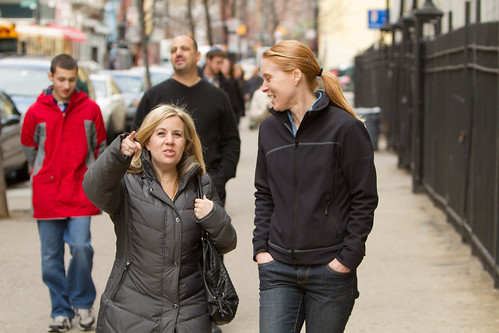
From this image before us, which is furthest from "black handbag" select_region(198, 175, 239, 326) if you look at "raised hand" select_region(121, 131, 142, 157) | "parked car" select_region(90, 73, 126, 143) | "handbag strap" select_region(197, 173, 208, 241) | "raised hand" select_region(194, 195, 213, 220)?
"parked car" select_region(90, 73, 126, 143)

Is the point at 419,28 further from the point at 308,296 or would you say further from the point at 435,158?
the point at 308,296

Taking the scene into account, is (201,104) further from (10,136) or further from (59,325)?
(10,136)

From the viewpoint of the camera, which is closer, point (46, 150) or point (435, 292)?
point (46, 150)

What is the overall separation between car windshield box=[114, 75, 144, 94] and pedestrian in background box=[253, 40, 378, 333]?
792 inches

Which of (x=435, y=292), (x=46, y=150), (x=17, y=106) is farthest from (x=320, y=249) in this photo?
(x=17, y=106)

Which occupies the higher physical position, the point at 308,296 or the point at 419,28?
the point at 419,28

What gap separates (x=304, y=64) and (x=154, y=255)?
1061mm

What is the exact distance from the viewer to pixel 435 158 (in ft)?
38.8

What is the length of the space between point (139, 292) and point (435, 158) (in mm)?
8085

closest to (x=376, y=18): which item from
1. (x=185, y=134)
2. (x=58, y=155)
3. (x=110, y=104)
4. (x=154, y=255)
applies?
(x=110, y=104)

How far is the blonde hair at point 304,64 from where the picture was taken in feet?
13.4

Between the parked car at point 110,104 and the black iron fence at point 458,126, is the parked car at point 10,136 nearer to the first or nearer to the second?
the parked car at point 110,104

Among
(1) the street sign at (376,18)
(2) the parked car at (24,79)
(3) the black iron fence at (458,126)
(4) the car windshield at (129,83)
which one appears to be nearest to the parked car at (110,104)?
(2) the parked car at (24,79)

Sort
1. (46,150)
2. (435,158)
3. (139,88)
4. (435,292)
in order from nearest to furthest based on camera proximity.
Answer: (46,150) → (435,292) → (435,158) → (139,88)
